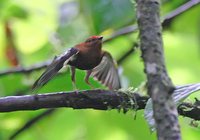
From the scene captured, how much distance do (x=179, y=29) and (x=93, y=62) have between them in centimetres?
110

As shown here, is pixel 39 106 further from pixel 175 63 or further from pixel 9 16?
pixel 9 16

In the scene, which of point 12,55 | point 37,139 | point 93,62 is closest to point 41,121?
point 37,139

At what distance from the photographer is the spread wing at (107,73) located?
184cm

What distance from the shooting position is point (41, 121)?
110 inches

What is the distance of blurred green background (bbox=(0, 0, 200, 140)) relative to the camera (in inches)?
90.6

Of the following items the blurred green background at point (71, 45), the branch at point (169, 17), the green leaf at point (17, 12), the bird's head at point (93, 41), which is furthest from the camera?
the green leaf at point (17, 12)

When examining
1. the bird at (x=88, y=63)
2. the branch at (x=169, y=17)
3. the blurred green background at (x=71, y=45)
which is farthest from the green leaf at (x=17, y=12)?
the bird at (x=88, y=63)

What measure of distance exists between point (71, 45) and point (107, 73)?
746mm

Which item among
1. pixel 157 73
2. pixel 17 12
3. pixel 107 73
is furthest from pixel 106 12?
pixel 157 73

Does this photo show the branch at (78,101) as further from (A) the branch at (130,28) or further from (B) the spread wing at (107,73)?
(A) the branch at (130,28)

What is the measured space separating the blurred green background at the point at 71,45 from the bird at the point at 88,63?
7.3 inches

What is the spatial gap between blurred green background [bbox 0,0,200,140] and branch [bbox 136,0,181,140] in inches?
42.6

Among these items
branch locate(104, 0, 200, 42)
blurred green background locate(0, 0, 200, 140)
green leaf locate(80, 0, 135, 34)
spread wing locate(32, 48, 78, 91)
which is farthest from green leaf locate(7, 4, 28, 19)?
spread wing locate(32, 48, 78, 91)

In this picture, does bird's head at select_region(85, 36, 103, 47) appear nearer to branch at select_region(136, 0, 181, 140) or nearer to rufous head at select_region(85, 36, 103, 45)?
rufous head at select_region(85, 36, 103, 45)
